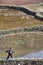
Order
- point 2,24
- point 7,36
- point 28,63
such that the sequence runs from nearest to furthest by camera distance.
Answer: point 28,63 → point 7,36 → point 2,24

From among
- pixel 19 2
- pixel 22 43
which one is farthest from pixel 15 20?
pixel 19 2

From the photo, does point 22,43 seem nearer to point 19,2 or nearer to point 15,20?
point 15,20

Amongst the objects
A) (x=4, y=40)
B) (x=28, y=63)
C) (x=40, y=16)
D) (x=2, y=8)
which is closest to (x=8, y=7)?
(x=2, y=8)

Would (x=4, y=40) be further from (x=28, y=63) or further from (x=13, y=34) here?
(x=28, y=63)

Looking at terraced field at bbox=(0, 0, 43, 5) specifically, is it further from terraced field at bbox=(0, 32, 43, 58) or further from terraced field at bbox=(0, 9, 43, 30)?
terraced field at bbox=(0, 32, 43, 58)

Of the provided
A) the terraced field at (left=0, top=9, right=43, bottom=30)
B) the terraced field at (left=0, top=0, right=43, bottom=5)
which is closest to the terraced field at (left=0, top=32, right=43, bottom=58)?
the terraced field at (left=0, top=9, right=43, bottom=30)

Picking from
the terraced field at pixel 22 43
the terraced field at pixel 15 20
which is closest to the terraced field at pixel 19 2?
the terraced field at pixel 15 20
